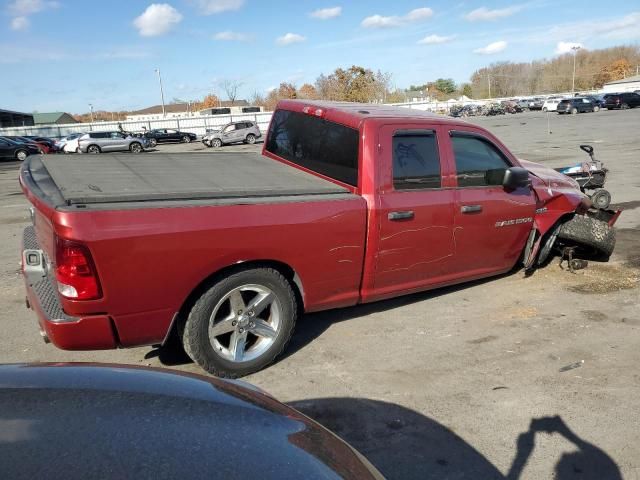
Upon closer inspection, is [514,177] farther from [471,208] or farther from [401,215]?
[401,215]

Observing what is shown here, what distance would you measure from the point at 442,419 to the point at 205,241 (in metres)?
1.83

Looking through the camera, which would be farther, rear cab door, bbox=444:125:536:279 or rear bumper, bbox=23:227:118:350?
rear cab door, bbox=444:125:536:279

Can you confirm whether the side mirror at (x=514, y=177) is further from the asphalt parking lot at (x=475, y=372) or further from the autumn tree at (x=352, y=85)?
the autumn tree at (x=352, y=85)

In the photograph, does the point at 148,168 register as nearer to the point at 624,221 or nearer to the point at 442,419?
the point at 442,419

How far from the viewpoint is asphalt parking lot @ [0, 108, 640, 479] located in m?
3.00

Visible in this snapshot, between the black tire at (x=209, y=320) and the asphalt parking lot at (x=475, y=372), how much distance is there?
0.16m

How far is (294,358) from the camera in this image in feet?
13.7

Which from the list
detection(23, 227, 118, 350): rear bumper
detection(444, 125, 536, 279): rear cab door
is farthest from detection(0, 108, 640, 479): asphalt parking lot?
detection(23, 227, 118, 350): rear bumper

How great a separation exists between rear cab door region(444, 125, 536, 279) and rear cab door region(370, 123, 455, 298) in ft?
0.42

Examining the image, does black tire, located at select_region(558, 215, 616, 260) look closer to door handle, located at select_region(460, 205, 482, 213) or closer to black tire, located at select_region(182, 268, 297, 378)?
door handle, located at select_region(460, 205, 482, 213)

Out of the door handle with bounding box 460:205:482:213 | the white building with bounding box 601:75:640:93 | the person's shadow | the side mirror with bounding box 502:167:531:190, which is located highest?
the white building with bounding box 601:75:640:93

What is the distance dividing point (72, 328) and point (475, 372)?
271cm

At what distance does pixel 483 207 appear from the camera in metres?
4.84

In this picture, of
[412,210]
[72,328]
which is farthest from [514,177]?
[72,328]
